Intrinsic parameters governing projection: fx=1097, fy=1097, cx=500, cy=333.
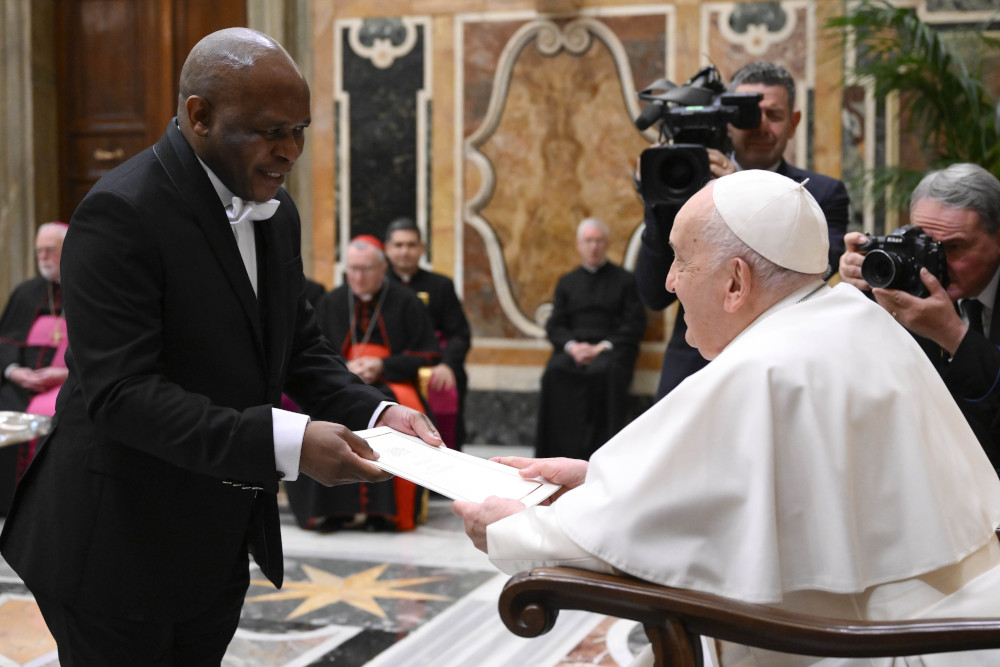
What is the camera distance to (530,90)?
8227 millimetres

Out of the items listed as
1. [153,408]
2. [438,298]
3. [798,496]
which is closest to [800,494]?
[798,496]

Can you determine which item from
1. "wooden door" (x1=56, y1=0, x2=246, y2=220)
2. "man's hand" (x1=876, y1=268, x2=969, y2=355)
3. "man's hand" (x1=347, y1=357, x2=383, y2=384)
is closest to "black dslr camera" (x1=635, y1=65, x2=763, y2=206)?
"man's hand" (x1=876, y1=268, x2=969, y2=355)

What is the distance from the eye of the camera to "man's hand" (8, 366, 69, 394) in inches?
248

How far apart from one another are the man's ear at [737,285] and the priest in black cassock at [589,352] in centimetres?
551

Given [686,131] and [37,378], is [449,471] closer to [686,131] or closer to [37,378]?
[686,131]

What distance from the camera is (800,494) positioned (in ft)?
5.88

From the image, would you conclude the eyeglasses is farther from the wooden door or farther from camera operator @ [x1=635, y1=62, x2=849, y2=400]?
camera operator @ [x1=635, y1=62, x2=849, y2=400]

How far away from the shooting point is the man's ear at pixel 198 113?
2020 millimetres

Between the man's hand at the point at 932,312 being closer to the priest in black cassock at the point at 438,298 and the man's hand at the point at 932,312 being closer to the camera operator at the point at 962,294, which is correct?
the camera operator at the point at 962,294

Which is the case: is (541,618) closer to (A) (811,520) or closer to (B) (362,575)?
(A) (811,520)

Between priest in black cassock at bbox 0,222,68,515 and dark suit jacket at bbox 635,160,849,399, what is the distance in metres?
3.98

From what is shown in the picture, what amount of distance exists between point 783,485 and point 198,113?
4.06 ft

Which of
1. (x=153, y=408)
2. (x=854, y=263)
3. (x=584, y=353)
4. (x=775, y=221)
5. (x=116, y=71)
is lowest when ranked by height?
(x=584, y=353)

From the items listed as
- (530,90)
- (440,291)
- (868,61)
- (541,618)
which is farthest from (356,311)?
(541,618)
